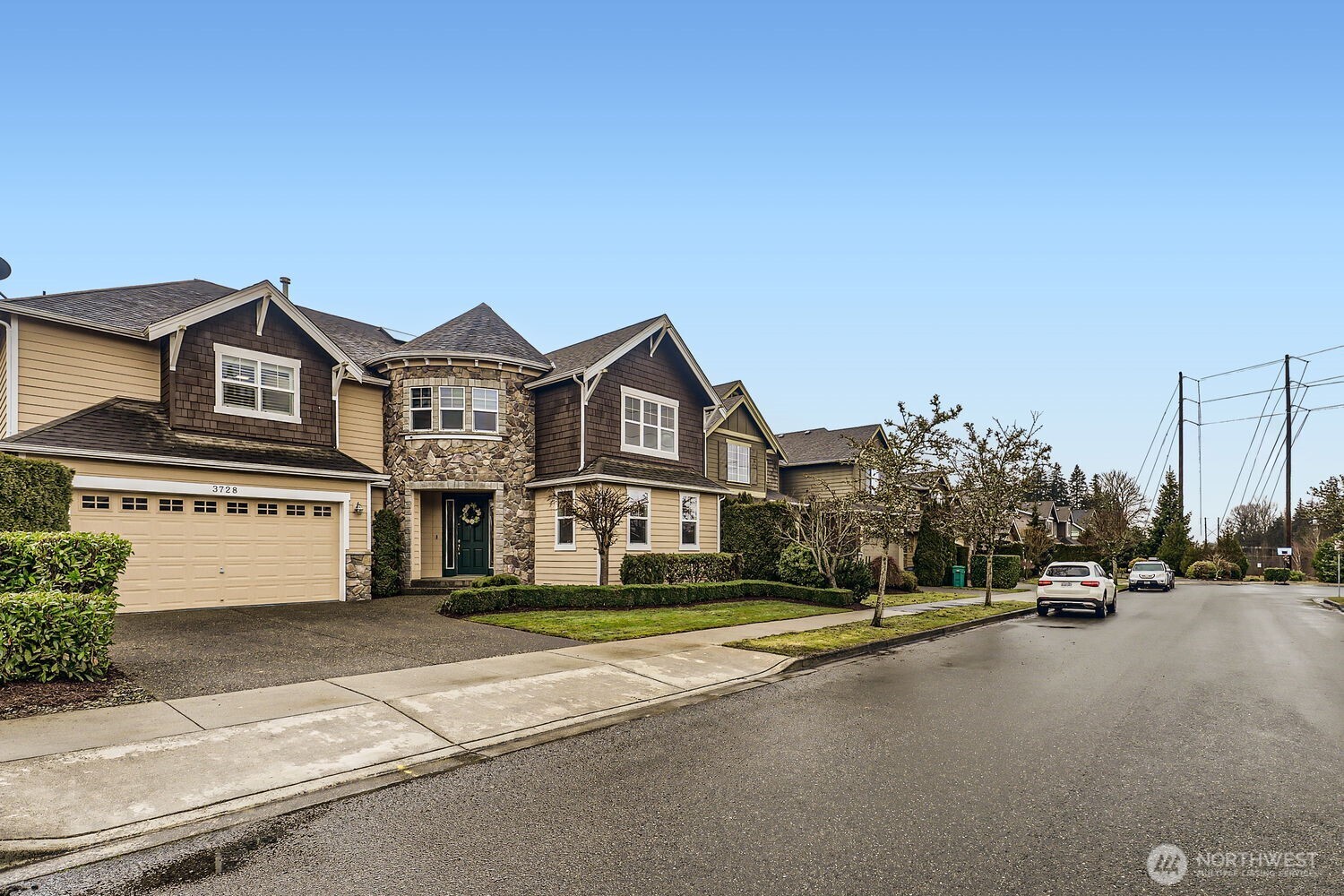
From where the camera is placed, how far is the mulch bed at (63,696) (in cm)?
729

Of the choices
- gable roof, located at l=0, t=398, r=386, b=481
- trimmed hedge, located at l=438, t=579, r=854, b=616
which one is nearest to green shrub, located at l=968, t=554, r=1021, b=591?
trimmed hedge, located at l=438, t=579, r=854, b=616

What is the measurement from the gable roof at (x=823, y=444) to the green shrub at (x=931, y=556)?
17.8 ft

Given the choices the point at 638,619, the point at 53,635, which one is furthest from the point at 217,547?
the point at 638,619

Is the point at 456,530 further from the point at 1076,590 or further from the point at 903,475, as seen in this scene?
the point at 1076,590

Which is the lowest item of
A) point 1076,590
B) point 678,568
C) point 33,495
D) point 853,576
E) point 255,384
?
point 1076,590

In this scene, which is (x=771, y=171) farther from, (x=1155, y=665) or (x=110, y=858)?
(x=110, y=858)

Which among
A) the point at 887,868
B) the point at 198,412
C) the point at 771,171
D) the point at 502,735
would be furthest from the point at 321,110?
the point at 887,868

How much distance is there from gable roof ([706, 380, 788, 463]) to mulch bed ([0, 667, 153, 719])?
24.6 meters

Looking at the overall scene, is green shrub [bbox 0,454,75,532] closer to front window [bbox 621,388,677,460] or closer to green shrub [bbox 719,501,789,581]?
front window [bbox 621,388,677,460]

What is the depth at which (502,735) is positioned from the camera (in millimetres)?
7156

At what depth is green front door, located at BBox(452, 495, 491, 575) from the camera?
23.2 meters

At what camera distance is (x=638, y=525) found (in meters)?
22.5

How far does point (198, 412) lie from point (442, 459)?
6.64 metres

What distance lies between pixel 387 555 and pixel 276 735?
15.0m
